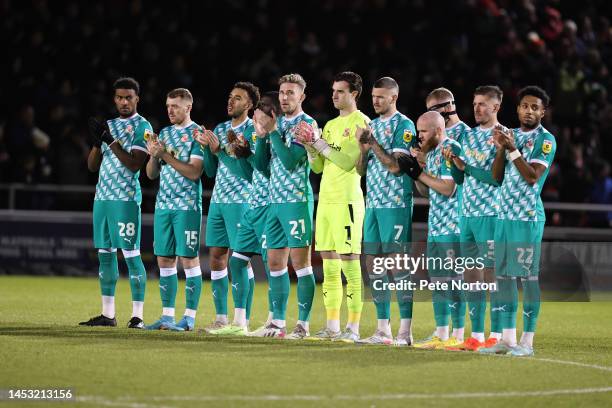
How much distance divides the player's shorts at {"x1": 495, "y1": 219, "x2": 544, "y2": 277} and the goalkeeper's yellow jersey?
5.36 ft

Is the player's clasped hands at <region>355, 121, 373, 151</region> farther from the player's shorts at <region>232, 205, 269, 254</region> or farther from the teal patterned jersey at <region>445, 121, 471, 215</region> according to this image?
the player's shorts at <region>232, 205, 269, 254</region>

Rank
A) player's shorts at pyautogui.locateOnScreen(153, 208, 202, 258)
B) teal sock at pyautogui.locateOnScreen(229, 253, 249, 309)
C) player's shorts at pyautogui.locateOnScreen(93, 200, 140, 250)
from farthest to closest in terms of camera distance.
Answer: player's shorts at pyautogui.locateOnScreen(93, 200, 140, 250)
player's shorts at pyautogui.locateOnScreen(153, 208, 202, 258)
teal sock at pyautogui.locateOnScreen(229, 253, 249, 309)

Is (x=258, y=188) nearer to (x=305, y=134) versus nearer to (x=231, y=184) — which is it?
(x=231, y=184)

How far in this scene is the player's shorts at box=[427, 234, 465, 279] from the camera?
11.5 meters

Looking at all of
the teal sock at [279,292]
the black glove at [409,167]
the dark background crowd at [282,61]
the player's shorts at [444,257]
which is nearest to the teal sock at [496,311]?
the player's shorts at [444,257]

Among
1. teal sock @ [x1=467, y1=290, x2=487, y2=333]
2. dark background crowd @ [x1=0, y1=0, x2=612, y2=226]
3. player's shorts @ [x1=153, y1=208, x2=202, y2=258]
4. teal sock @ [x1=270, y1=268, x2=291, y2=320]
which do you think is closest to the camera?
teal sock @ [x1=467, y1=290, x2=487, y2=333]

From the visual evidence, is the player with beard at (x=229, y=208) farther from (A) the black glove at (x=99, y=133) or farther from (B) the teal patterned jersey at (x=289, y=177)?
(A) the black glove at (x=99, y=133)

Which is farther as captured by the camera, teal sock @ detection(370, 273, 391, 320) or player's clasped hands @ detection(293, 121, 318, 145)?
player's clasped hands @ detection(293, 121, 318, 145)

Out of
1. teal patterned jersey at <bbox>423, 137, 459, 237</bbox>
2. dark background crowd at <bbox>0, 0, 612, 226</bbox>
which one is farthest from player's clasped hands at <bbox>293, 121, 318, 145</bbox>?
dark background crowd at <bbox>0, 0, 612, 226</bbox>

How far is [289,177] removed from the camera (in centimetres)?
1223

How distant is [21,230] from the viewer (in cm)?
2020

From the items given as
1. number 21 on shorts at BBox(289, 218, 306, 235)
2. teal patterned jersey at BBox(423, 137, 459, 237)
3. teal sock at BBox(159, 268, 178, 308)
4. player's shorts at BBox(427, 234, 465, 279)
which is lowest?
teal sock at BBox(159, 268, 178, 308)

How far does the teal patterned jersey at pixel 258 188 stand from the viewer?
41.1ft

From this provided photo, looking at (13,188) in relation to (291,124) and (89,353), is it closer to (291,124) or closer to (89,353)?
(291,124)
